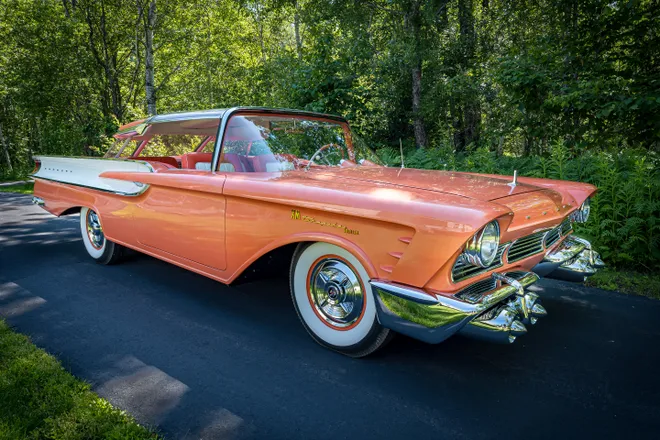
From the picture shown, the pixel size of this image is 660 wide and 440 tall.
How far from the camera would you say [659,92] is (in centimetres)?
425

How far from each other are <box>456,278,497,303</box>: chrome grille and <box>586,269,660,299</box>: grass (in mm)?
2253

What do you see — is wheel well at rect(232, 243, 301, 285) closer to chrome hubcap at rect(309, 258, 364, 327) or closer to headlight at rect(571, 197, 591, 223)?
chrome hubcap at rect(309, 258, 364, 327)

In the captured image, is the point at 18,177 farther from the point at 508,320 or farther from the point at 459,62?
the point at 508,320

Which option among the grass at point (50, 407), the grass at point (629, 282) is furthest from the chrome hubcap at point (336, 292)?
the grass at point (629, 282)

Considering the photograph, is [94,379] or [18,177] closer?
[94,379]

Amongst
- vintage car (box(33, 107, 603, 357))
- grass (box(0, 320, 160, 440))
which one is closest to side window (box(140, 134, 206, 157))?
vintage car (box(33, 107, 603, 357))

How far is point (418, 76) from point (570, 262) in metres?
9.50

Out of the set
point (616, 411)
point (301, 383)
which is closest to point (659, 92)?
point (616, 411)

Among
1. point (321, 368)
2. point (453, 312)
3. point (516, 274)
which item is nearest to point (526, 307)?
point (516, 274)

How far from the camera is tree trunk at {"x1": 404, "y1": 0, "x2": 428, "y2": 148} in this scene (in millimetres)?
10471

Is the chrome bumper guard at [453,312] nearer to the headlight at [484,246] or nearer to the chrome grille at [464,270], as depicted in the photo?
the chrome grille at [464,270]

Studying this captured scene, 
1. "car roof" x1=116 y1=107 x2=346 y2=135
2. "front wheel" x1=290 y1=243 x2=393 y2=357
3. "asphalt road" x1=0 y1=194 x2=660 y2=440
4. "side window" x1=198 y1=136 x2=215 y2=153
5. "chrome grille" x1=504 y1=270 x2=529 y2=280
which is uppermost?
"car roof" x1=116 y1=107 x2=346 y2=135

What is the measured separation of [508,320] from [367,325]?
76 centimetres

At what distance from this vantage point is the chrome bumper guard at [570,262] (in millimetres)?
2873
